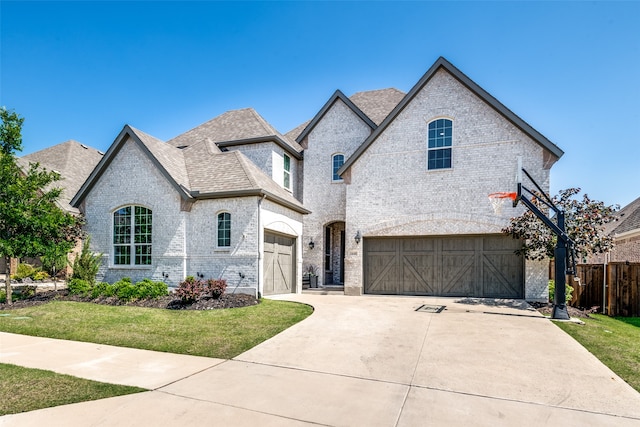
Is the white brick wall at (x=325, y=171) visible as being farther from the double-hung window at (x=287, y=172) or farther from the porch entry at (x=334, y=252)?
the porch entry at (x=334, y=252)

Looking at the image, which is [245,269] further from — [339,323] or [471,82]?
[471,82]

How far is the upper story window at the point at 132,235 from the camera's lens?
14.9 meters

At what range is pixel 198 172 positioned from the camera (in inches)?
616

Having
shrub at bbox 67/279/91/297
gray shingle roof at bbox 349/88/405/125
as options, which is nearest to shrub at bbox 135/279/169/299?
shrub at bbox 67/279/91/297

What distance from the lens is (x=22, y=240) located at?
12.0 meters

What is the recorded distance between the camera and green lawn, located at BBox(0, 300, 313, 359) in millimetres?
7453

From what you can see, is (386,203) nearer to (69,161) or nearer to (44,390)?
(44,390)

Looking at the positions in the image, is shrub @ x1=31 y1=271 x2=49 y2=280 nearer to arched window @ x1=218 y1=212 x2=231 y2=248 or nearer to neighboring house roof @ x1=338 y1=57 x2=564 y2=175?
arched window @ x1=218 y1=212 x2=231 y2=248

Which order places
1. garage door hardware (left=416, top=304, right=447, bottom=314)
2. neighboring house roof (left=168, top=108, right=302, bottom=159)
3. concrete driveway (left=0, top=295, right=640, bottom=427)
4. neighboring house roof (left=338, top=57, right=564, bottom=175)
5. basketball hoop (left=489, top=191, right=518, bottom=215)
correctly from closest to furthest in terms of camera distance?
concrete driveway (left=0, top=295, right=640, bottom=427)
garage door hardware (left=416, top=304, right=447, bottom=314)
basketball hoop (left=489, top=191, right=518, bottom=215)
neighboring house roof (left=338, top=57, right=564, bottom=175)
neighboring house roof (left=168, top=108, right=302, bottom=159)

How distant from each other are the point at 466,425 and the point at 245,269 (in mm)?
10598

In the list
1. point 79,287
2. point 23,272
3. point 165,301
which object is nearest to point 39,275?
point 23,272

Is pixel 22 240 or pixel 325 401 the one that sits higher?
pixel 22 240

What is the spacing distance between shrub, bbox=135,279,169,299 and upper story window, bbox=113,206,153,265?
228 cm

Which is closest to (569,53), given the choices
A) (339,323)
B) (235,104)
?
(339,323)
